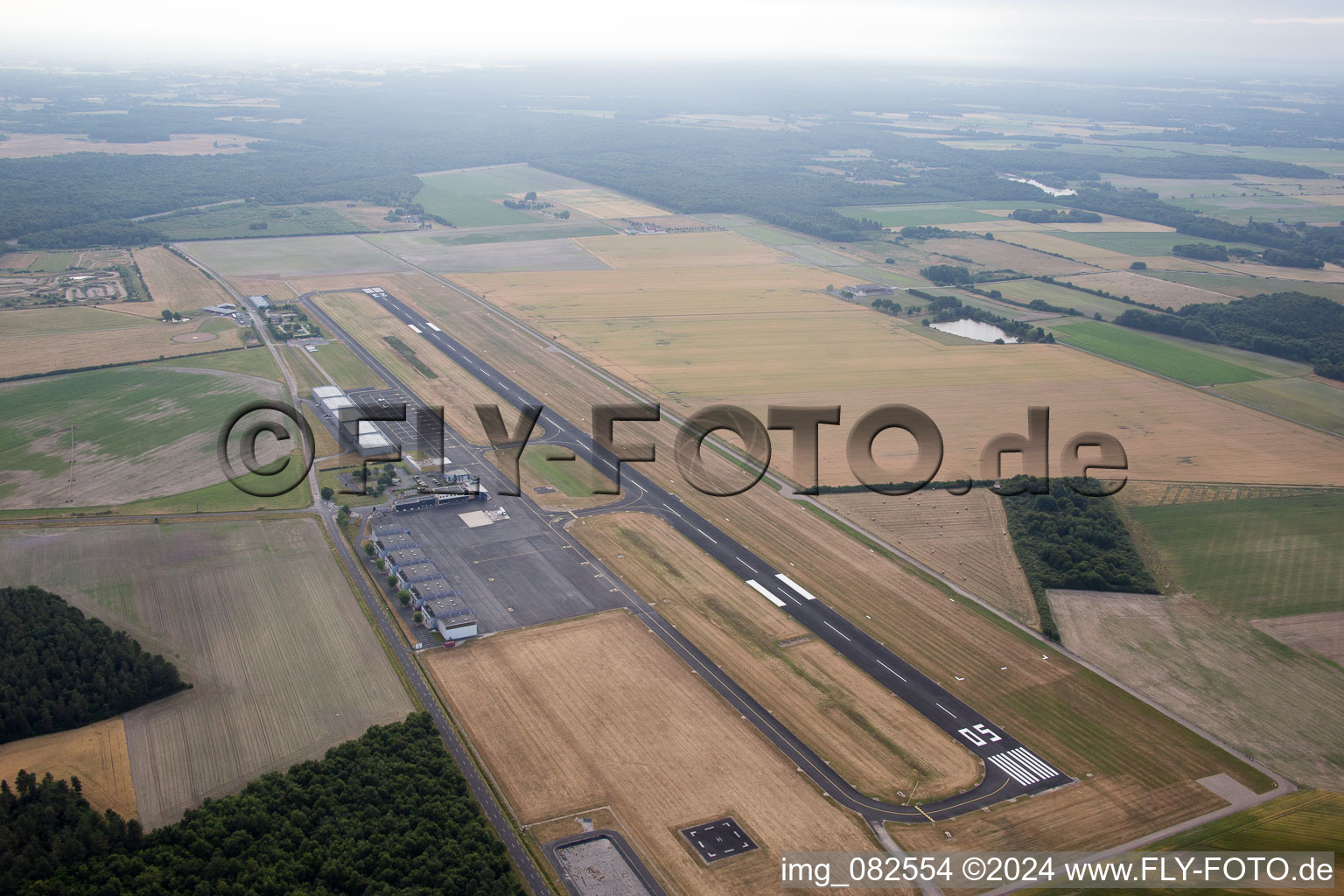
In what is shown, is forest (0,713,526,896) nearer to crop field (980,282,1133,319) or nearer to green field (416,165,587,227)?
crop field (980,282,1133,319)

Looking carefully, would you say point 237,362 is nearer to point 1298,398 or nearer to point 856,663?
point 856,663

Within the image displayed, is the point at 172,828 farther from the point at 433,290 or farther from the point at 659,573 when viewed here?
the point at 433,290

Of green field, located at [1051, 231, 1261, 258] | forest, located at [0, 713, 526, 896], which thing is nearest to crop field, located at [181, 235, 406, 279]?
forest, located at [0, 713, 526, 896]

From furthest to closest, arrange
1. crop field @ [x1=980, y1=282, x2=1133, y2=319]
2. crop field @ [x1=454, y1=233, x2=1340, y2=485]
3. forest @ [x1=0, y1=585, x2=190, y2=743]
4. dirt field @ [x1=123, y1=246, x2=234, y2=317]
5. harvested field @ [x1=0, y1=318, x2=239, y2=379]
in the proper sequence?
crop field @ [x1=980, y1=282, x2=1133, y2=319] < dirt field @ [x1=123, y1=246, x2=234, y2=317] < harvested field @ [x1=0, y1=318, x2=239, y2=379] < crop field @ [x1=454, y1=233, x2=1340, y2=485] < forest @ [x1=0, y1=585, x2=190, y2=743]

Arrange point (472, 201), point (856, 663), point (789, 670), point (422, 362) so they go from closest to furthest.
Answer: point (789, 670) → point (856, 663) → point (422, 362) → point (472, 201)

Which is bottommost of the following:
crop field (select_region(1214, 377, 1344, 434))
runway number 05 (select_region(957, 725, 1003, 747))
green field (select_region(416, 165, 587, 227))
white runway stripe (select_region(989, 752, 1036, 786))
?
white runway stripe (select_region(989, 752, 1036, 786))

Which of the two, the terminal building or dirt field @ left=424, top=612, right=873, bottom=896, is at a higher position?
the terminal building

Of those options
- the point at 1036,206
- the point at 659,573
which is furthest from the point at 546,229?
the point at 659,573

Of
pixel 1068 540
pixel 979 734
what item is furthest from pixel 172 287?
pixel 979 734

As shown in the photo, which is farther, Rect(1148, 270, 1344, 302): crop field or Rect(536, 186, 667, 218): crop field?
Rect(536, 186, 667, 218): crop field
